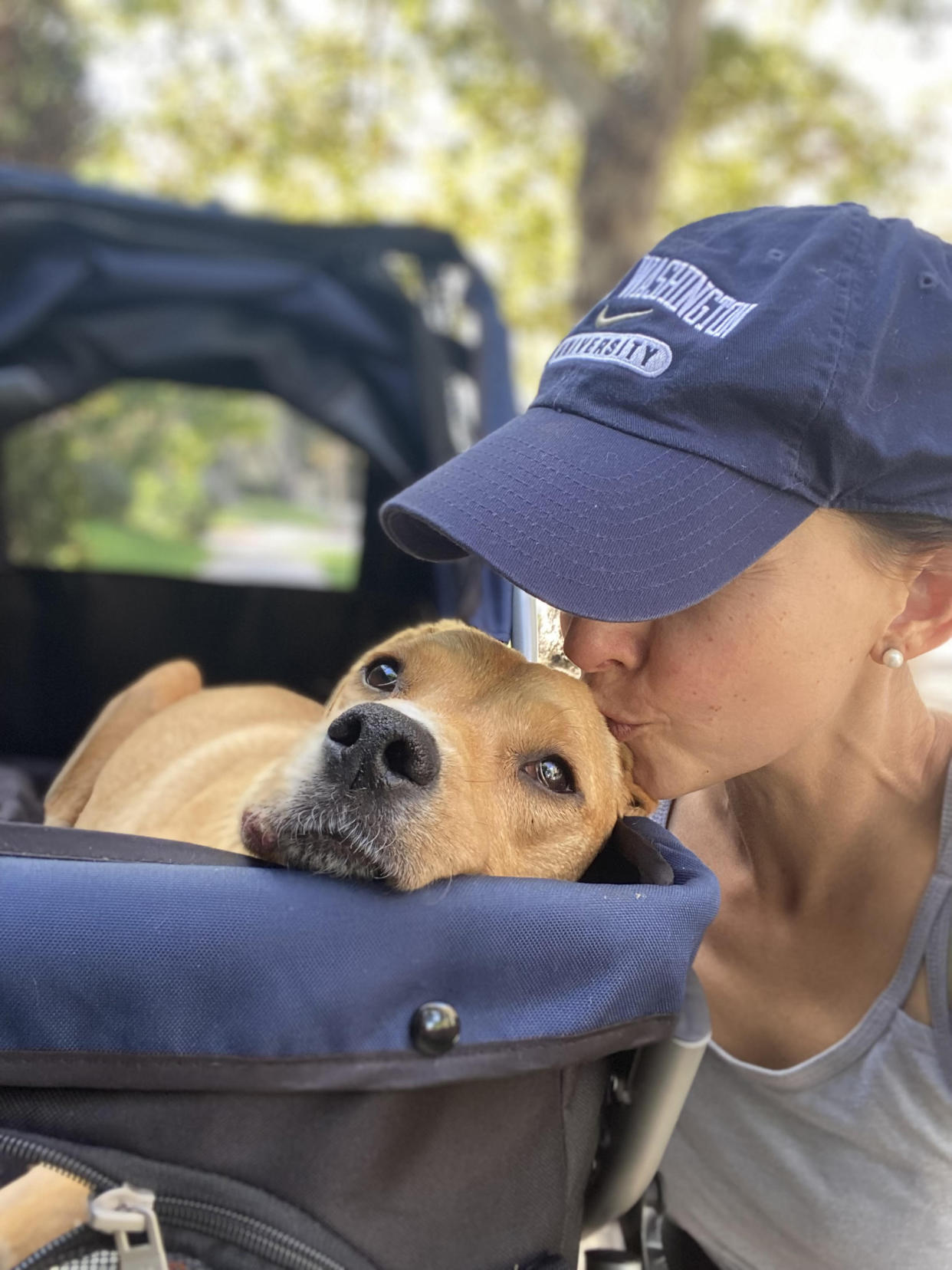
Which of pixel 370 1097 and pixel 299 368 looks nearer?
pixel 370 1097

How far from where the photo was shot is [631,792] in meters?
1.90

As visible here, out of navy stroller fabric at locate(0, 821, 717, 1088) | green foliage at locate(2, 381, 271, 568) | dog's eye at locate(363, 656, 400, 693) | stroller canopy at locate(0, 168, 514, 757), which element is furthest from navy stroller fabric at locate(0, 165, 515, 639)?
green foliage at locate(2, 381, 271, 568)

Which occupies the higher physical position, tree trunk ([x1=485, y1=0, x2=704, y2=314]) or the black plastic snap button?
tree trunk ([x1=485, y1=0, x2=704, y2=314])

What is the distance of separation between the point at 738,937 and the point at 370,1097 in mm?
1194

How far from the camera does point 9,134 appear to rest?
12727 millimetres

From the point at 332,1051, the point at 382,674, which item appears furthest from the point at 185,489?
the point at 332,1051

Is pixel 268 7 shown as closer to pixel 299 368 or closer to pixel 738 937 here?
pixel 299 368

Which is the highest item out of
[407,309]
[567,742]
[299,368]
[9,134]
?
[9,134]

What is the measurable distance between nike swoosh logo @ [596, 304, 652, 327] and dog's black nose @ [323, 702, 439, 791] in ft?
2.28

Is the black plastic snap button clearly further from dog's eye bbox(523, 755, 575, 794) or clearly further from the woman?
dog's eye bbox(523, 755, 575, 794)

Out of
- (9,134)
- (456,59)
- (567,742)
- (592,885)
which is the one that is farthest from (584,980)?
(9,134)

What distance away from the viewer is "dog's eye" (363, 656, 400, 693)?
2041mm

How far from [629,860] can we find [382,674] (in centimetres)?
Answer: 65

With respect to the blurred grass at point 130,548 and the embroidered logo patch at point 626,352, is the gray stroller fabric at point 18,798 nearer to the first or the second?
the embroidered logo patch at point 626,352
